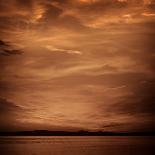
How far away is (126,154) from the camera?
196ft

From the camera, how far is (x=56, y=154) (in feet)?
198

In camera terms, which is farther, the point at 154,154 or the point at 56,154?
the point at 56,154

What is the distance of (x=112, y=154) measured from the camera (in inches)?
2392

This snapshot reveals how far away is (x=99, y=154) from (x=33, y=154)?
9.87 m

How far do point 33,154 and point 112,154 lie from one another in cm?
1194

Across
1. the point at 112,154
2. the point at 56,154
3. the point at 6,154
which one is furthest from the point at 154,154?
the point at 6,154

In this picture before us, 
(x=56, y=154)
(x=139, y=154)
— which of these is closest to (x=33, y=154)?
(x=56, y=154)

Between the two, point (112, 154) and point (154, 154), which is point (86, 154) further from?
point (154, 154)

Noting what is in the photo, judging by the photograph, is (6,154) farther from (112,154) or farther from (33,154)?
(112,154)

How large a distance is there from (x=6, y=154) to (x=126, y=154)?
60.6 feet

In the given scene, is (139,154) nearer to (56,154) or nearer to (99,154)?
(99,154)

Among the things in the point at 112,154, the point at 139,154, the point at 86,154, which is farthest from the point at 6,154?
the point at 139,154

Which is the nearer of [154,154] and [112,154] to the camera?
[154,154]

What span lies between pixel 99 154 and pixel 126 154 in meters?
4.03
